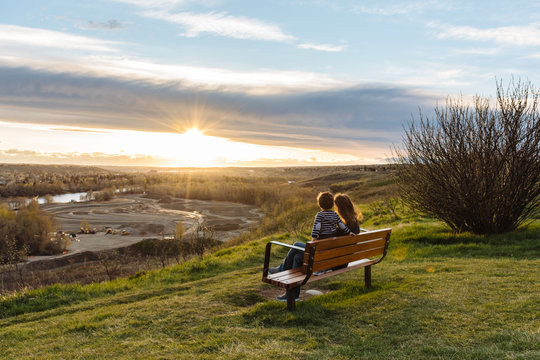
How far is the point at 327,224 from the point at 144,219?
145 feet

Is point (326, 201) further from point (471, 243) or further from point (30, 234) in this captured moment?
point (30, 234)

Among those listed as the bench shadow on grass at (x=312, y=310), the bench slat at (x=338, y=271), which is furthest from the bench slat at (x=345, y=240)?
the bench shadow on grass at (x=312, y=310)

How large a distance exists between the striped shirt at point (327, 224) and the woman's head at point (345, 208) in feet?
1.12

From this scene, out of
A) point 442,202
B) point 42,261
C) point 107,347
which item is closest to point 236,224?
point 42,261

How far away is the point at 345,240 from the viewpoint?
Result: 6.94 meters

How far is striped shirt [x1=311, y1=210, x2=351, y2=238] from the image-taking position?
713 centimetres

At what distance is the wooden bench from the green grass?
0.45 m

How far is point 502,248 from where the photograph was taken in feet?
39.9

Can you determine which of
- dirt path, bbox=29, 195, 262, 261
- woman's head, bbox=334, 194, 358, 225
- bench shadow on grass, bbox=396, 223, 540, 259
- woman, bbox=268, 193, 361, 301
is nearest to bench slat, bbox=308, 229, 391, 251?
woman, bbox=268, 193, 361, 301

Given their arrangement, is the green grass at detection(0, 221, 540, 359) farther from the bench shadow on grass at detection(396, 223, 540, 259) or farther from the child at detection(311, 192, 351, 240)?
the bench shadow on grass at detection(396, 223, 540, 259)

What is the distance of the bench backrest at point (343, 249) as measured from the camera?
6.40 m

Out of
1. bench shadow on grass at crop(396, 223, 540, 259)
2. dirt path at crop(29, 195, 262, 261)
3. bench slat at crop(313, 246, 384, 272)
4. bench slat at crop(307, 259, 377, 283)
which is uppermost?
bench slat at crop(313, 246, 384, 272)

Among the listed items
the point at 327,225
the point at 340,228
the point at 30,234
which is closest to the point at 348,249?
the point at 340,228

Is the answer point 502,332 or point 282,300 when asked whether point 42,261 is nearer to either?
point 282,300
